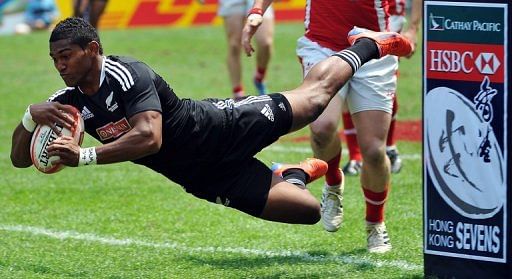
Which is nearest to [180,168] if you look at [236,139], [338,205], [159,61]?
[236,139]

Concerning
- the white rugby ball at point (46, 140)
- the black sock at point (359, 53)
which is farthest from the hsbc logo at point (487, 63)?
the white rugby ball at point (46, 140)

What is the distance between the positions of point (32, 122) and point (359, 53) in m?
2.12

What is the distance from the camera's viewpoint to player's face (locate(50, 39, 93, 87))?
6.16 m

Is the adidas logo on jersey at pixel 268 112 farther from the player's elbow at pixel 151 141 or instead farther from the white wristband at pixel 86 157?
the white wristband at pixel 86 157

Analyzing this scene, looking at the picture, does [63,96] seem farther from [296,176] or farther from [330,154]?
[330,154]

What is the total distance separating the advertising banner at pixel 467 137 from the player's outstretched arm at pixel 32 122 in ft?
6.63

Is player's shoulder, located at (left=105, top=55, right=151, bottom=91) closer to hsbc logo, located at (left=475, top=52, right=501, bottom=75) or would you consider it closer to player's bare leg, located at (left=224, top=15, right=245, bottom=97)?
hsbc logo, located at (left=475, top=52, right=501, bottom=75)

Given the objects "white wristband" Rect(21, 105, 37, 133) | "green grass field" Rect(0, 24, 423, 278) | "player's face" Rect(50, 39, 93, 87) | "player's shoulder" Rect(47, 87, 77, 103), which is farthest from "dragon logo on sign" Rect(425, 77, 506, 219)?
"white wristband" Rect(21, 105, 37, 133)

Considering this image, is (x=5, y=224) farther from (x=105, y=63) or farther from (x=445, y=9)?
(x=445, y=9)

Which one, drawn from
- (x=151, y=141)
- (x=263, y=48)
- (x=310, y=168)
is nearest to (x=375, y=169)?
(x=310, y=168)

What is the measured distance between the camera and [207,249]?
755cm

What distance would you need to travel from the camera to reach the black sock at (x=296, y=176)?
688cm

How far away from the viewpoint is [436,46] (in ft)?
19.8

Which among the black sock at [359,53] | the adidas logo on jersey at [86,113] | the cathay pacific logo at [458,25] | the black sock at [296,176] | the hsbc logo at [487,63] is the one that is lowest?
the black sock at [296,176]
